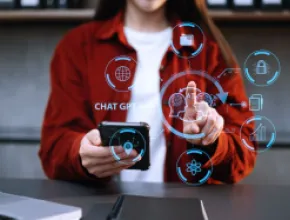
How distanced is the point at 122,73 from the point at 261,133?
1.25 ft

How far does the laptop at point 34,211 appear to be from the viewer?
792 mm

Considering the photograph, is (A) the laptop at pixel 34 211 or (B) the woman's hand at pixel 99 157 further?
(B) the woman's hand at pixel 99 157

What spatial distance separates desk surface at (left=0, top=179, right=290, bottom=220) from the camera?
0.88 meters

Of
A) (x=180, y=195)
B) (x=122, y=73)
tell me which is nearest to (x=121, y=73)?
(x=122, y=73)

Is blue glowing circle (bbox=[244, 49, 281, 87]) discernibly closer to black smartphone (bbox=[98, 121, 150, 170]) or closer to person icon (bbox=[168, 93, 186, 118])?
person icon (bbox=[168, 93, 186, 118])

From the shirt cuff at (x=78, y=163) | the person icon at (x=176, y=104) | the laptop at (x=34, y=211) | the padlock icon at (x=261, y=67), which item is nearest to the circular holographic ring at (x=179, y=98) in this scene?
the person icon at (x=176, y=104)

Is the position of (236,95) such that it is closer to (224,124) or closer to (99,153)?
(224,124)

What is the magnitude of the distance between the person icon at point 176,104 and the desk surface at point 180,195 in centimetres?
19

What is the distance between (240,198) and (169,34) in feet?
1.47

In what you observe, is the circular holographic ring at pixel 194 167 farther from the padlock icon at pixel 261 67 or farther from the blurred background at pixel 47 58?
the padlock icon at pixel 261 67

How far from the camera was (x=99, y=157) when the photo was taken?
1037 mm

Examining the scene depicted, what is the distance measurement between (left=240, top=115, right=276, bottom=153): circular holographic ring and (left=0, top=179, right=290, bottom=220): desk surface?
0.39 ft

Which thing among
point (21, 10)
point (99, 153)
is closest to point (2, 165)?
point (99, 153)

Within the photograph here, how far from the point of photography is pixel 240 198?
99cm
